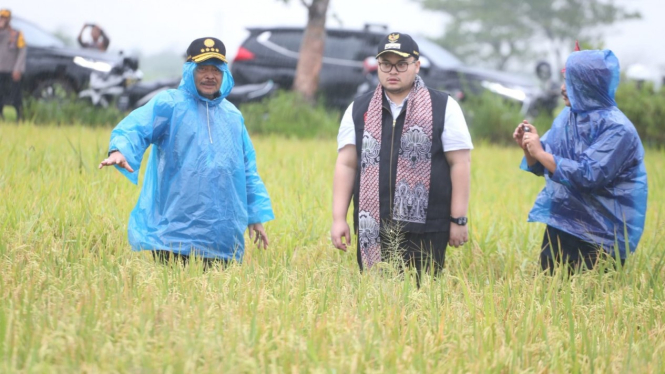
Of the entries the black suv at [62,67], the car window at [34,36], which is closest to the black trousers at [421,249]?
the black suv at [62,67]

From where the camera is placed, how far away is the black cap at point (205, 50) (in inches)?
165

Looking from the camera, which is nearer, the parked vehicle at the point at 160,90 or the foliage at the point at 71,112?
the foliage at the point at 71,112

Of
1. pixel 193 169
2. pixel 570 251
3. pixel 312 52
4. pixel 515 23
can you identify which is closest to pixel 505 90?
pixel 312 52

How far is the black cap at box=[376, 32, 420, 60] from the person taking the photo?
4051mm

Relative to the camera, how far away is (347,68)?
14.3 m

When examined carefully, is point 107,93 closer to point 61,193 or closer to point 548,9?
point 61,193

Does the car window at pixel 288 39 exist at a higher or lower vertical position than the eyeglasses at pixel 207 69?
higher

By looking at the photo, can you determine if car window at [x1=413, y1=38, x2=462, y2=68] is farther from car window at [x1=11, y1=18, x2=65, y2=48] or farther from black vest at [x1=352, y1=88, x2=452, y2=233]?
black vest at [x1=352, y1=88, x2=452, y2=233]

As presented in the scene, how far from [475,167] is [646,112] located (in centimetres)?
558

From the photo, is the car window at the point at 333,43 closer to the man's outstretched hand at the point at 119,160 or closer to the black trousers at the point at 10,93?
the black trousers at the point at 10,93

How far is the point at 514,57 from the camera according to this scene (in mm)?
45219

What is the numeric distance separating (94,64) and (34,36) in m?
1.18

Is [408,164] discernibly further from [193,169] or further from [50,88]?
[50,88]

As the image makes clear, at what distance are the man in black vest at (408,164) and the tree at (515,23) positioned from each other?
37.5 m
